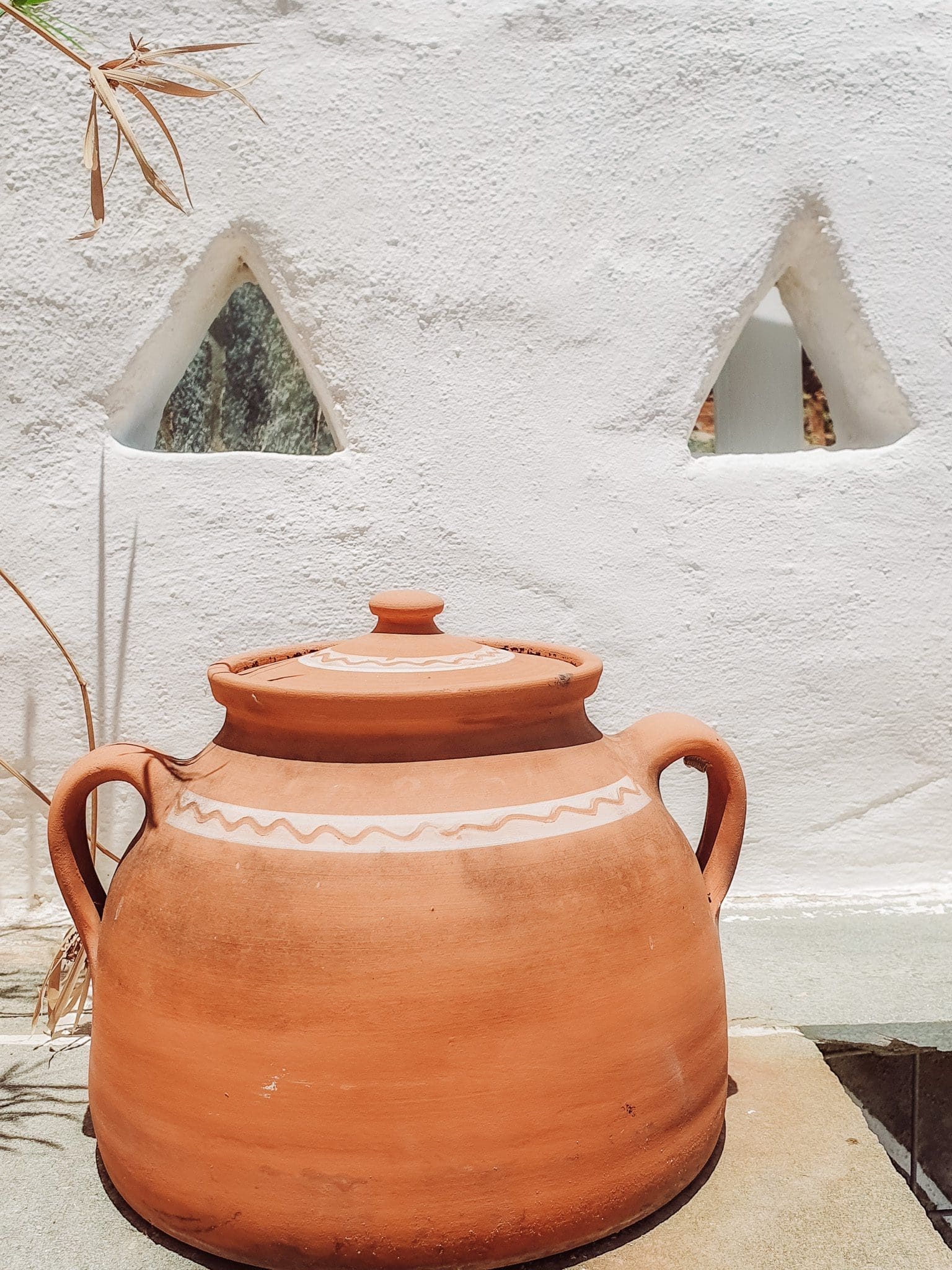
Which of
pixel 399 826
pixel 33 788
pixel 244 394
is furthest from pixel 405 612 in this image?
pixel 244 394

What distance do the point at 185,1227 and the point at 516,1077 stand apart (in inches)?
16.1

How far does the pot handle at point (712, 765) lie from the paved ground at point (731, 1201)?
321 mm

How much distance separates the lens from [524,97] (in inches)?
83.8

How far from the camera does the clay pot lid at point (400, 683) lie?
3.95ft

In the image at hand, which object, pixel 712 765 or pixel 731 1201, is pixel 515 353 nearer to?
pixel 712 765

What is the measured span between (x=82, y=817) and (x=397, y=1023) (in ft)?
1.61

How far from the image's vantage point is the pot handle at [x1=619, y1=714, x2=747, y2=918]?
4.57 ft

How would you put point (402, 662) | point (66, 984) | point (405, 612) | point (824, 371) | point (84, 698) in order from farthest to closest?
point (824, 371) < point (84, 698) < point (66, 984) < point (405, 612) < point (402, 662)

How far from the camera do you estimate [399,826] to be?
3.77 feet

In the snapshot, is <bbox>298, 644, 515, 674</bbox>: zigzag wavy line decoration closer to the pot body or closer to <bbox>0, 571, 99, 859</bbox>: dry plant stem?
the pot body

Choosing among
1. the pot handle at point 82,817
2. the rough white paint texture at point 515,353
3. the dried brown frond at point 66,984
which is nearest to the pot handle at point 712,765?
the pot handle at point 82,817

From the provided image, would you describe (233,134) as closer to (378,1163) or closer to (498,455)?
(498,455)

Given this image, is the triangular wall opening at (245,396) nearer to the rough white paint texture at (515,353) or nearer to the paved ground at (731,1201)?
the rough white paint texture at (515,353)

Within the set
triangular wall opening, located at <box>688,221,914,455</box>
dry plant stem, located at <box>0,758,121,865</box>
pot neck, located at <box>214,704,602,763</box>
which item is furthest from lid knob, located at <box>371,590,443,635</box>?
triangular wall opening, located at <box>688,221,914,455</box>
